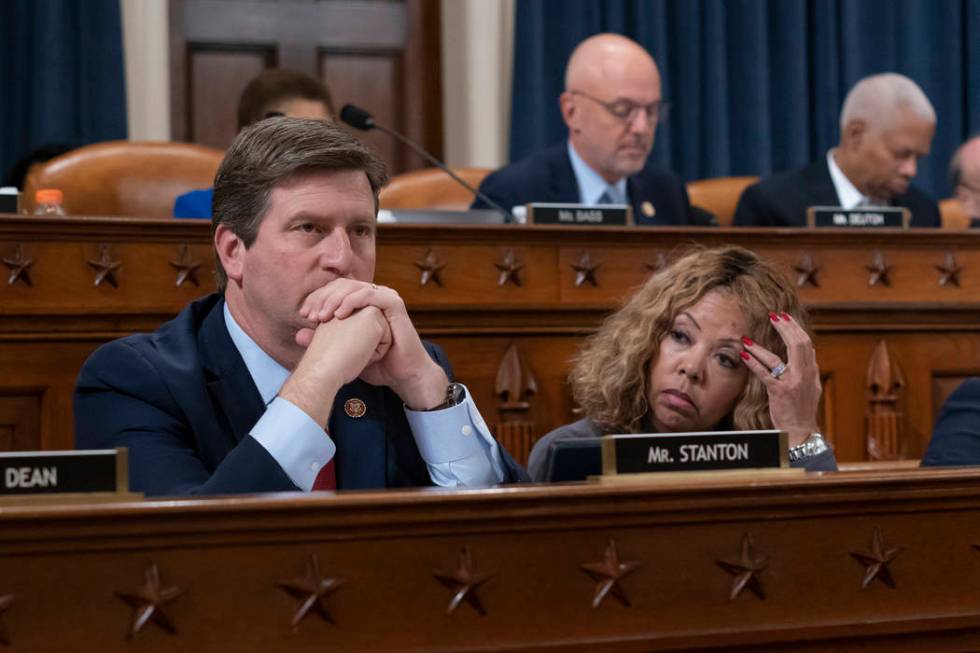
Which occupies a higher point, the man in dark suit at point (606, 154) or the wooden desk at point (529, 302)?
the man in dark suit at point (606, 154)

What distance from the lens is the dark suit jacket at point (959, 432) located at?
7.05 ft

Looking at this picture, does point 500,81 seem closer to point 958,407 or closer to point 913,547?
point 958,407

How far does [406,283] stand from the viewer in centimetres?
282

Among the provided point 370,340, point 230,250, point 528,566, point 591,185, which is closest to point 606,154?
point 591,185

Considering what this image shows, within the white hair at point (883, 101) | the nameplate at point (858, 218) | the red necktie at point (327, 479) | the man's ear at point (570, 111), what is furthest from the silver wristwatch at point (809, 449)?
the white hair at point (883, 101)

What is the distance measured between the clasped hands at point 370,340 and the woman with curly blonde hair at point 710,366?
0.44m

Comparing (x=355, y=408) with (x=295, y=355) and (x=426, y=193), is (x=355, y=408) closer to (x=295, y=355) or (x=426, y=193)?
(x=295, y=355)

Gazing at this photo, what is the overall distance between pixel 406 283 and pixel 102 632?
5.75 feet

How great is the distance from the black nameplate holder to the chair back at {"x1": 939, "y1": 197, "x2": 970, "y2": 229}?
4.22 m

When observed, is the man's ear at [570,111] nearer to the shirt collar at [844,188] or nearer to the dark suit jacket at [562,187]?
the dark suit jacket at [562,187]

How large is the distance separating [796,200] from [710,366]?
217cm

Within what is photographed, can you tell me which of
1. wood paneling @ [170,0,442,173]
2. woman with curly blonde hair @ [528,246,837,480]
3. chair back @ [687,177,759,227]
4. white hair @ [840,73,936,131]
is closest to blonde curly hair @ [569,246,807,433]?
woman with curly blonde hair @ [528,246,837,480]

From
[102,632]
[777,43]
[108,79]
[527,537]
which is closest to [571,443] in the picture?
[527,537]

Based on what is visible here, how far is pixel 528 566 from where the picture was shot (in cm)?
123
